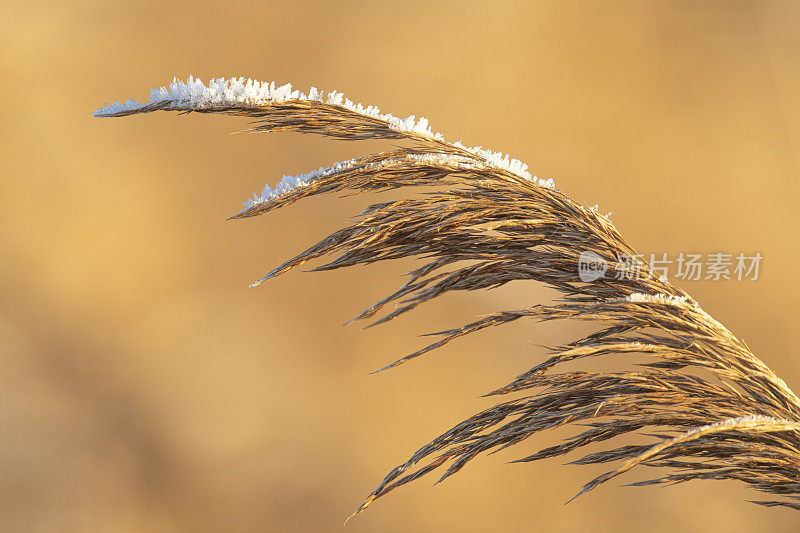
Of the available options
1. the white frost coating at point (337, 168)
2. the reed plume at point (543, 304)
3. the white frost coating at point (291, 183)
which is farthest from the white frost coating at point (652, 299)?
the white frost coating at point (291, 183)

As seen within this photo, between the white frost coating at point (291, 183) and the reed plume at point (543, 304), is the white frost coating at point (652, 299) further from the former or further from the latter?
the white frost coating at point (291, 183)

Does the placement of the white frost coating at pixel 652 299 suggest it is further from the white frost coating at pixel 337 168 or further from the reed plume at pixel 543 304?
the white frost coating at pixel 337 168

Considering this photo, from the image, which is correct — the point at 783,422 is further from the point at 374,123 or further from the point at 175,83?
the point at 175,83

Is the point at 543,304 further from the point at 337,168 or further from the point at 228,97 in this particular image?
the point at 228,97

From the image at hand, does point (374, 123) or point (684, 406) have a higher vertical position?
point (374, 123)

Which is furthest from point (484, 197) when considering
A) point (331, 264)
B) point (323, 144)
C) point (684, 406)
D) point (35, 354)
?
point (35, 354)

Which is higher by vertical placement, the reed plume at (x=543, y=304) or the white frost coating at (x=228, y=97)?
the white frost coating at (x=228, y=97)

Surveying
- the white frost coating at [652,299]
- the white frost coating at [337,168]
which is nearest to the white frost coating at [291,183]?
the white frost coating at [337,168]

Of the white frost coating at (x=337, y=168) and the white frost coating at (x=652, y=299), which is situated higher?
the white frost coating at (x=337, y=168)

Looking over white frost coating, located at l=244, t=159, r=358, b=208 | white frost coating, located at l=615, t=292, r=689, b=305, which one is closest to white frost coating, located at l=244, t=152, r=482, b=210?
white frost coating, located at l=244, t=159, r=358, b=208
